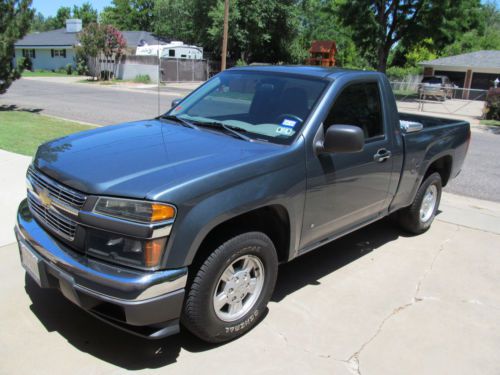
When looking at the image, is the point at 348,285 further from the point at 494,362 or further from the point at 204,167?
the point at 204,167

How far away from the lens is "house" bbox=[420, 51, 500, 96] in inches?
1718

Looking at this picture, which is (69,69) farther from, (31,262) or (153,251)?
(153,251)

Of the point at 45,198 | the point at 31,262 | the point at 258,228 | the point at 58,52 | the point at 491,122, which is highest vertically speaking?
the point at 58,52

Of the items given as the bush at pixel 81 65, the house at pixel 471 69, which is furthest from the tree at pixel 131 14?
the house at pixel 471 69

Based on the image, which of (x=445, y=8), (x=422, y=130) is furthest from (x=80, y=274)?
(x=445, y=8)

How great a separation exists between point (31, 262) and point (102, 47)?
38978mm

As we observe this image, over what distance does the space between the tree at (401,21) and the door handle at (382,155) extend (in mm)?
27863

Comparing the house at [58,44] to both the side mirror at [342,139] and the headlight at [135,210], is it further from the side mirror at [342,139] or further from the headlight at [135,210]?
the headlight at [135,210]

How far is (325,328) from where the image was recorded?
3625mm

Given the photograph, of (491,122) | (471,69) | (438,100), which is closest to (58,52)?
(438,100)

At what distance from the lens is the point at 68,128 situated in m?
11.7

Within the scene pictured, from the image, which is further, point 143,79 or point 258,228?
point 143,79

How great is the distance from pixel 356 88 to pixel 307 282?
5.95 ft

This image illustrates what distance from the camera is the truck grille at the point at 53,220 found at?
2934 mm
